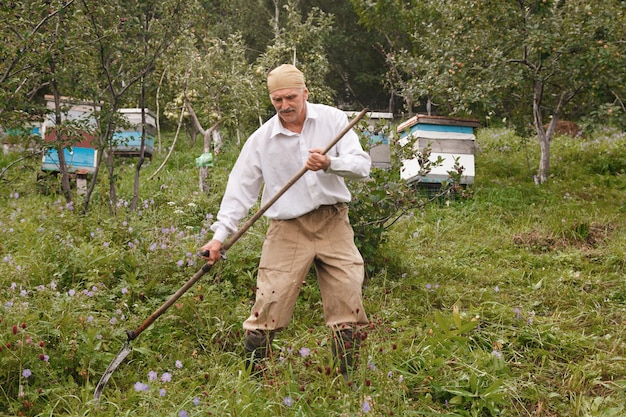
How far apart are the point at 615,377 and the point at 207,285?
2.98 meters

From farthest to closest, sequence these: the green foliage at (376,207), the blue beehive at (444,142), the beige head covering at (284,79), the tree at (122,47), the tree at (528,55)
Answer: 1. the blue beehive at (444,142)
2. the tree at (528,55)
3. the tree at (122,47)
4. the green foliage at (376,207)
5. the beige head covering at (284,79)

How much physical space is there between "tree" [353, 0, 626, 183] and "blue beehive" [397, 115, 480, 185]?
1.10 ft

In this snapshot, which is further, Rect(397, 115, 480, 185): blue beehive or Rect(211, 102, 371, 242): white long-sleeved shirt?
Rect(397, 115, 480, 185): blue beehive

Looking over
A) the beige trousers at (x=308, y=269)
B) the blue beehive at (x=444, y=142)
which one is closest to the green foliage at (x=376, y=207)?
the beige trousers at (x=308, y=269)

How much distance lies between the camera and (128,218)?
6586mm

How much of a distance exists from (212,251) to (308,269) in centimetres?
56

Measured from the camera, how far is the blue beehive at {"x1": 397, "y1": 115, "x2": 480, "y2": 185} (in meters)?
8.73

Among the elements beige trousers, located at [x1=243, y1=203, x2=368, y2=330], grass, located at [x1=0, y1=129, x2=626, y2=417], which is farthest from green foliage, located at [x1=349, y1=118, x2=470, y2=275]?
beige trousers, located at [x1=243, y1=203, x2=368, y2=330]

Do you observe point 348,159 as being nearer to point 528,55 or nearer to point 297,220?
point 297,220

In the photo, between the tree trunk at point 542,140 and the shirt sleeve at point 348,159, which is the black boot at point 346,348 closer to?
the shirt sleeve at point 348,159

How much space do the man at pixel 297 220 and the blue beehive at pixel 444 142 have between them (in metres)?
5.44

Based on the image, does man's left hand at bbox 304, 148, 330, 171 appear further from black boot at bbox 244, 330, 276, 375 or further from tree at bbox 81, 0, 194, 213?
tree at bbox 81, 0, 194, 213

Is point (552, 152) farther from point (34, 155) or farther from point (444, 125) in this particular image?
point (34, 155)

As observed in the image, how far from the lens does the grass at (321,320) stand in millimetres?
3189
